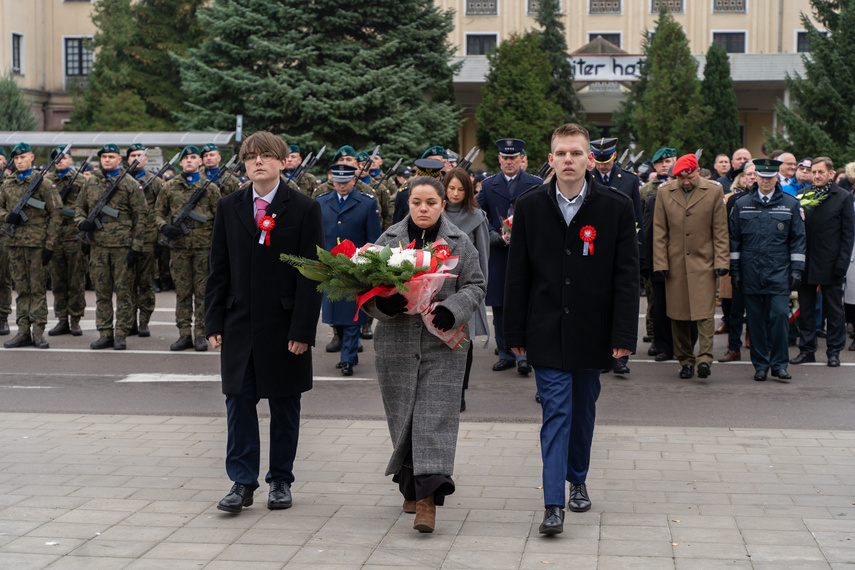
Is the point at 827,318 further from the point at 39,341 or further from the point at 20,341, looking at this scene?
the point at 20,341

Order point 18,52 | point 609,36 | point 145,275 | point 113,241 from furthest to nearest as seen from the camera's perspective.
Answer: point 18,52, point 609,36, point 145,275, point 113,241

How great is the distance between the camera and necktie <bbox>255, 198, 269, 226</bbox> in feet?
20.0

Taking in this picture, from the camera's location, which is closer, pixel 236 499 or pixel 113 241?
pixel 236 499

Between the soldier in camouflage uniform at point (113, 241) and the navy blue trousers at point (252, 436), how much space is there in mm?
7151

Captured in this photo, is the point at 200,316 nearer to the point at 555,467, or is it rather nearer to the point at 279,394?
the point at 279,394

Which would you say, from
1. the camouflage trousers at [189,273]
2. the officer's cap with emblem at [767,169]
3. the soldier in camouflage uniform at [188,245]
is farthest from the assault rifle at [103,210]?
the officer's cap with emblem at [767,169]

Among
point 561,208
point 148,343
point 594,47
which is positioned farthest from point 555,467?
point 594,47

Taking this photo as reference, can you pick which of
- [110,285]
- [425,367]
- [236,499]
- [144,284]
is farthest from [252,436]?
[144,284]

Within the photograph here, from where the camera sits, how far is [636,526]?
5.61 m

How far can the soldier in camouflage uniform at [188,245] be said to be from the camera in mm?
12711

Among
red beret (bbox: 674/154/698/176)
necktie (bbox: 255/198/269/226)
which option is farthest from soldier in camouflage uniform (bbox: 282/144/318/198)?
necktie (bbox: 255/198/269/226)

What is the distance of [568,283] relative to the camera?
18.8 feet

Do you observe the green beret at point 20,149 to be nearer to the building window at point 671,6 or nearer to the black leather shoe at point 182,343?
the black leather shoe at point 182,343

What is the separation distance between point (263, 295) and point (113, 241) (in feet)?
24.6
